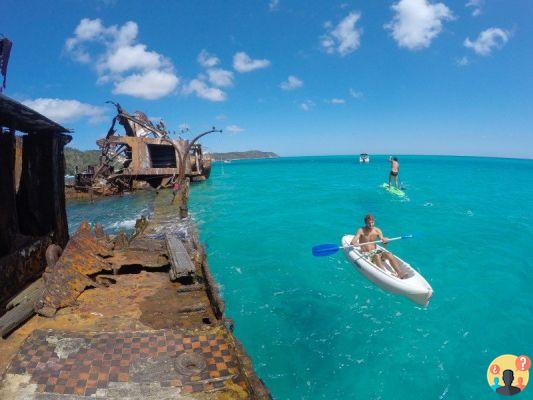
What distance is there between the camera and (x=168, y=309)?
525 centimetres

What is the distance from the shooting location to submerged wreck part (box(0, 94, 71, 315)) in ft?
19.5

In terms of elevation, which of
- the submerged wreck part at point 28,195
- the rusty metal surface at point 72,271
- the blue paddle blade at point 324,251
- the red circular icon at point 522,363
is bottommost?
the red circular icon at point 522,363

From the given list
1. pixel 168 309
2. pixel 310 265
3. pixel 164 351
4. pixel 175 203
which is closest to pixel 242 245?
pixel 310 265

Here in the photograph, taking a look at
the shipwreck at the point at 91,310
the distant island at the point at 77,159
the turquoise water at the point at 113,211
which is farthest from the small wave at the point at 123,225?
the distant island at the point at 77,159

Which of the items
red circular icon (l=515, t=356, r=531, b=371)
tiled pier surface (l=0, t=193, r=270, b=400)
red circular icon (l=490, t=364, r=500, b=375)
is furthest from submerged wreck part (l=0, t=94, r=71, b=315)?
red circular icon (l=515, t=356, r=531, b=371)

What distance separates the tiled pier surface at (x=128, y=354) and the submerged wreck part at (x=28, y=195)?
1731mm

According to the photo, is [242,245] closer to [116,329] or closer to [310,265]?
[310,265]

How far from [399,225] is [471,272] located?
24.2 ft

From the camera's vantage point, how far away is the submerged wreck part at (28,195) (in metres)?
5.95

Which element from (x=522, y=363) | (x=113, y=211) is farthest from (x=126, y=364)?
(x=113, y=211)

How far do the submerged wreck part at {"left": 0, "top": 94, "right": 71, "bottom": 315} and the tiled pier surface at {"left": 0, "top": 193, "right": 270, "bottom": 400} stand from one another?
173 centimetres

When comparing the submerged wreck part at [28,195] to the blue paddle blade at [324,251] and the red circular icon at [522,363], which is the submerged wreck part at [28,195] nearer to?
the blue paddle blade at [324,251]

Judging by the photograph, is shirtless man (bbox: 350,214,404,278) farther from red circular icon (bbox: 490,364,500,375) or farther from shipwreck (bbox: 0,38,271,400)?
shipwreck (bbox: 0,38,271,400)

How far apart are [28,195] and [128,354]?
243 inches
